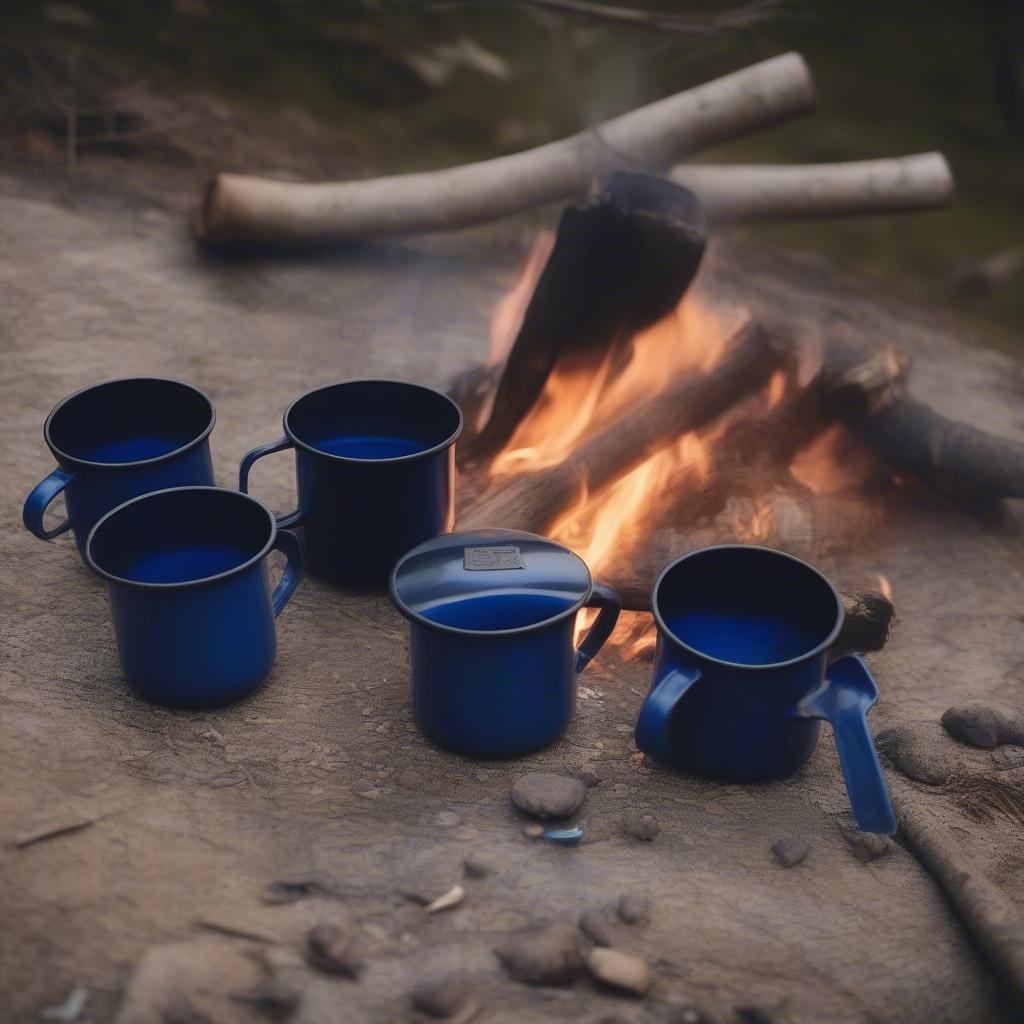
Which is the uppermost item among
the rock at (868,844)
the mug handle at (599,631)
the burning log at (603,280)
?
the burning log at (603,280)

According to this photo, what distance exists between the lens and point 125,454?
334cm

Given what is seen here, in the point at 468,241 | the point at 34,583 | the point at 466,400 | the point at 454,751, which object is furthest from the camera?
the point at 468,241

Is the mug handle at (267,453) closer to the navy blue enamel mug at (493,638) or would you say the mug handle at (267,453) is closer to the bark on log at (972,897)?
the navy blue enamel mug at (493,638)

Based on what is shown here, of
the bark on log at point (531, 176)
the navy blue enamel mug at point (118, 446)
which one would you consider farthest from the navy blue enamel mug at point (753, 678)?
the bark on log at point (531, 176)

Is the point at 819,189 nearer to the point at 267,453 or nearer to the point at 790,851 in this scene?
the point at 267,453

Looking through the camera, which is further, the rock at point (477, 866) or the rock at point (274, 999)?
the rock at point (477, 866)

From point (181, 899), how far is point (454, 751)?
0.72m

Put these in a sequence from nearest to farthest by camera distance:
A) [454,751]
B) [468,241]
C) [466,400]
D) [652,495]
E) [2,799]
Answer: [2,799] < [454,751] < [652,495] < [466,400] < [468,241]

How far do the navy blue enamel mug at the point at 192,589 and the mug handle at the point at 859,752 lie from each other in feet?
4.20

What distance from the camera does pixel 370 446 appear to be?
3.35m

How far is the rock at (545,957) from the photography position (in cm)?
213

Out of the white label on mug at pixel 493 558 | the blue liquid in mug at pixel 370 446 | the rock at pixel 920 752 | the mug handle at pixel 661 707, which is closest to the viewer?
the mug handle at pixel 661 707

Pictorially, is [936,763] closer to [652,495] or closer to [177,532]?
[652,495]

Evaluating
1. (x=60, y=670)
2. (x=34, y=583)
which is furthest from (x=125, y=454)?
(x=60, y=670)
